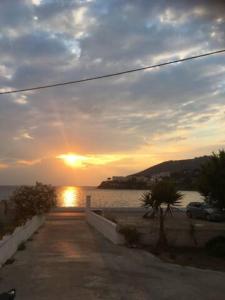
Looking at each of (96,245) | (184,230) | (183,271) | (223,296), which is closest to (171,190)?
(184,230)

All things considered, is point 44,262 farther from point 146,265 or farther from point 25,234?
point 25,234

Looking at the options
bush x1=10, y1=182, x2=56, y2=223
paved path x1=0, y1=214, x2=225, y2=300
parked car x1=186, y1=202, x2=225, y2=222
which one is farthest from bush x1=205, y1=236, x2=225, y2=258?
parked car x1=186, y1=202, x2=225, y2=222

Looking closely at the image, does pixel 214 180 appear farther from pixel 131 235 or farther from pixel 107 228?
pixel 107 228

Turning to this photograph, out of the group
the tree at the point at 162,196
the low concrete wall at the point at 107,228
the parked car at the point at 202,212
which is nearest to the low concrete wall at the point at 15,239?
the low concrete wall at the point at 107,228

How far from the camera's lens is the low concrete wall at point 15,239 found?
14957 millimetres

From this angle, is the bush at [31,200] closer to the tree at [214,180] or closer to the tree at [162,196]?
the tree at [162,196]

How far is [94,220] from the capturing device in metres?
29.1

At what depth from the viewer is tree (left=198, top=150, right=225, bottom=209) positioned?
63.1ft

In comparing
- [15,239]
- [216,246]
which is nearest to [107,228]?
[216,246]

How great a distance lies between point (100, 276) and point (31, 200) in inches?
509

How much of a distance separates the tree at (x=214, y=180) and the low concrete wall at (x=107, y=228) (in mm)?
3993

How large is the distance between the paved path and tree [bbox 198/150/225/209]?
12.0ft

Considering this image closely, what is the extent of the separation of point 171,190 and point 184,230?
1.90m

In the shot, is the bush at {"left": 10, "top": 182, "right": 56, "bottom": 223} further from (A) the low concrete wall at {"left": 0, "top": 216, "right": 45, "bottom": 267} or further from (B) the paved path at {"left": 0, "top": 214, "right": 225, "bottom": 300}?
(B) the paved path at {"left": 0, "top": 214, "right": 225, "bottom": 300}
